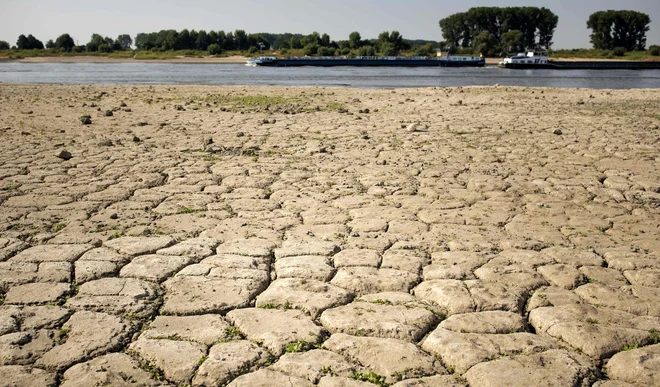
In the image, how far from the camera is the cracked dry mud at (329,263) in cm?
223

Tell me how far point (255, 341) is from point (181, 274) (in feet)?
2.87

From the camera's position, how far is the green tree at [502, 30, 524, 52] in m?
91.5

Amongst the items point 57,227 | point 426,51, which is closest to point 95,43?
point 426,51

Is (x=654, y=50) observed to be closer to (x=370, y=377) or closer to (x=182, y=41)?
(x=182, y=41)

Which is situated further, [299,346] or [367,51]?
[367,51]

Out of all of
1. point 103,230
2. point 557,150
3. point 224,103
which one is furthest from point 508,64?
point 103,230

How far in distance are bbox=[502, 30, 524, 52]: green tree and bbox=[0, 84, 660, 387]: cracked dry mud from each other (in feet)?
298

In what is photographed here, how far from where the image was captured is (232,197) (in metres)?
4.68

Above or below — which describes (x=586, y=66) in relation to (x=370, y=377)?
above

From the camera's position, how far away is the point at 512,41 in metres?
91.5

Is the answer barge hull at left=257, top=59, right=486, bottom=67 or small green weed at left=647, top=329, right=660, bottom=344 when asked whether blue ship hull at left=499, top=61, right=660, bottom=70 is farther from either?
small green weed at left=647, top=329, right=660, bottom=344

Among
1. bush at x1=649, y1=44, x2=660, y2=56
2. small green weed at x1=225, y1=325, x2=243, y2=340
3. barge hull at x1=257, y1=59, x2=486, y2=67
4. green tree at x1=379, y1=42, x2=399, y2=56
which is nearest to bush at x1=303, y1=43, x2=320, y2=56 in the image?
green tree at x1=379, y1=42, x2=399, y2=56

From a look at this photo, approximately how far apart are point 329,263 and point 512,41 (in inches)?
3767

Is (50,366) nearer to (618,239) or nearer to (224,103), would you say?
(618,239)
